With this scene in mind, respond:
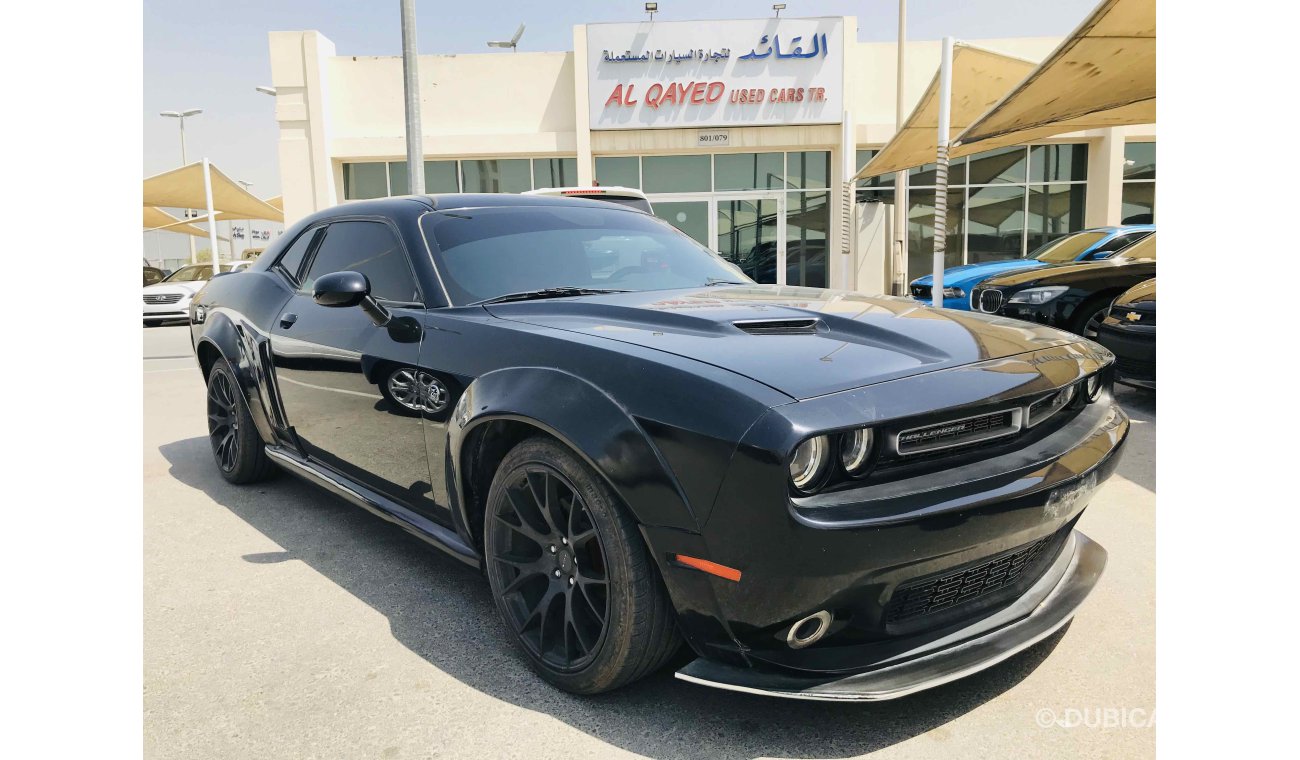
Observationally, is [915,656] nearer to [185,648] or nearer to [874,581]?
[874,581]

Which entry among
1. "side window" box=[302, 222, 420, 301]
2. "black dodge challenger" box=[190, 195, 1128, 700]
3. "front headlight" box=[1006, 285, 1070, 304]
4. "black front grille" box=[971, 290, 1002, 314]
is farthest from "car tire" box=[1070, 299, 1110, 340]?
"side window" box=[302, 222, 420, 301]

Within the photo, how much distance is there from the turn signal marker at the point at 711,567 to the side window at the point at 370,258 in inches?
62.1

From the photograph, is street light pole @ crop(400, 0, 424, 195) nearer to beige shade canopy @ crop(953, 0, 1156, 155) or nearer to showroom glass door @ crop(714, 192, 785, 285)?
beige shade canopy @ crop(953, 0, 1156, 155)

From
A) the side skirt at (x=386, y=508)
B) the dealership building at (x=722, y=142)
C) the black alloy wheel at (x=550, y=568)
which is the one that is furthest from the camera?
the dealership building at (x=722, y=142)

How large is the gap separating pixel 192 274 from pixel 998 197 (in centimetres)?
1847

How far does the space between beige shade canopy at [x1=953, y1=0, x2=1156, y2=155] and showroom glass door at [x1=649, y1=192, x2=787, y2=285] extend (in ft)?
29.2

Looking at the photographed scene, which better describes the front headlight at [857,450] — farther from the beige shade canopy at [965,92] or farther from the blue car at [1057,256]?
the beige shade canopy at [965,92]

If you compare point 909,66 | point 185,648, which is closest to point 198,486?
point 185,648

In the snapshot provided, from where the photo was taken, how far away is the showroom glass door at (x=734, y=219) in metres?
18.9

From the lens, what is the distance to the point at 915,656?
6.77 ft

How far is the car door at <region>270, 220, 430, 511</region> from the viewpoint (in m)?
2.94

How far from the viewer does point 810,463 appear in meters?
1.91

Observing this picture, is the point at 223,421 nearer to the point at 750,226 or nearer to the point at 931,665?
the point at 931,665

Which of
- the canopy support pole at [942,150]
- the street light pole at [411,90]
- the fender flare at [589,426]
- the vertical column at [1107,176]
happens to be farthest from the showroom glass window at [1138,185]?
the fender flare at [589,426]
